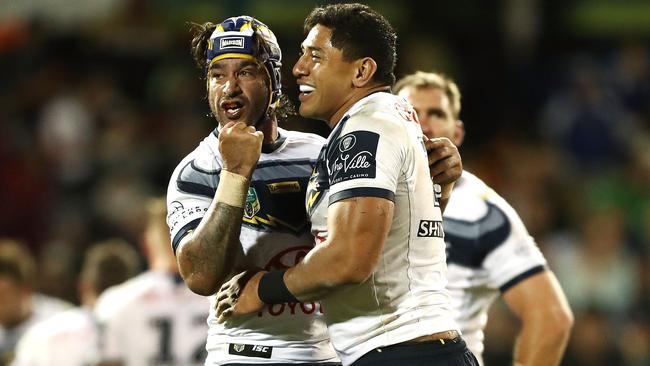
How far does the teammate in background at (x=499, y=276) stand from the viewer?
5672 mm

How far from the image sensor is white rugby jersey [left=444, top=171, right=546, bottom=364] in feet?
18.8

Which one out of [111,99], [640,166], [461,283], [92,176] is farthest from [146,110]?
[461,283]

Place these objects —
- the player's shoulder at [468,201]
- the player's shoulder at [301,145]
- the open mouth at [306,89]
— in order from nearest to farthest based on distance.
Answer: the open mouth at [306,89] → the player's shoulder at [301,145] → the player's shoulder at [468,201]

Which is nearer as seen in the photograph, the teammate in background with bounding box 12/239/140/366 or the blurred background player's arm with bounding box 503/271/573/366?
the blurred background player's arm with bounding box 503/271/573/366

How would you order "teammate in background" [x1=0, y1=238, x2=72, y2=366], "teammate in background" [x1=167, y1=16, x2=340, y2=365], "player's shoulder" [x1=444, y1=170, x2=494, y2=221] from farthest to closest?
"teammate in background" [x1=0, y1=238, x2=72, y2=366]
"player's shoulder" [x1=444, y1=170, x2=494, y2=221]
"teammate in background" [x1=167, y1=16, x2=340, y2=365]

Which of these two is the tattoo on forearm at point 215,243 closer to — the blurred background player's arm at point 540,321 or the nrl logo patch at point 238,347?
the nrl logo patch at point 238,347

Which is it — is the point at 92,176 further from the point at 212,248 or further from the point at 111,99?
the point at 212,248

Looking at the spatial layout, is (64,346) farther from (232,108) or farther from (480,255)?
(232,108)

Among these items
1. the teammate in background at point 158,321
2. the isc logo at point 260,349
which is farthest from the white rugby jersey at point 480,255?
the teammate in background at point 158,321

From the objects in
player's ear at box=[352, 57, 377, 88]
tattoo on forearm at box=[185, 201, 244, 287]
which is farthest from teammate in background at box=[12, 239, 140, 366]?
player's ear at box=[352, 57, 377, 88]

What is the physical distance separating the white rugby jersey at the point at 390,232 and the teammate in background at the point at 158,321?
3.36m

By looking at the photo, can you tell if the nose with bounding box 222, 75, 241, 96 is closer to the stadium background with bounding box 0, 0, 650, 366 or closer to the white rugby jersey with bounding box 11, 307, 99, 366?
the white rugby jersey with bounding box 11, 307, 99, 366

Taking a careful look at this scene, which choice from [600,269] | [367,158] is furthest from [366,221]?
[600,269]

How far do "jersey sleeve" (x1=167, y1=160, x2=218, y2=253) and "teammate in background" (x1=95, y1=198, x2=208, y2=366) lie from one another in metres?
2.84
